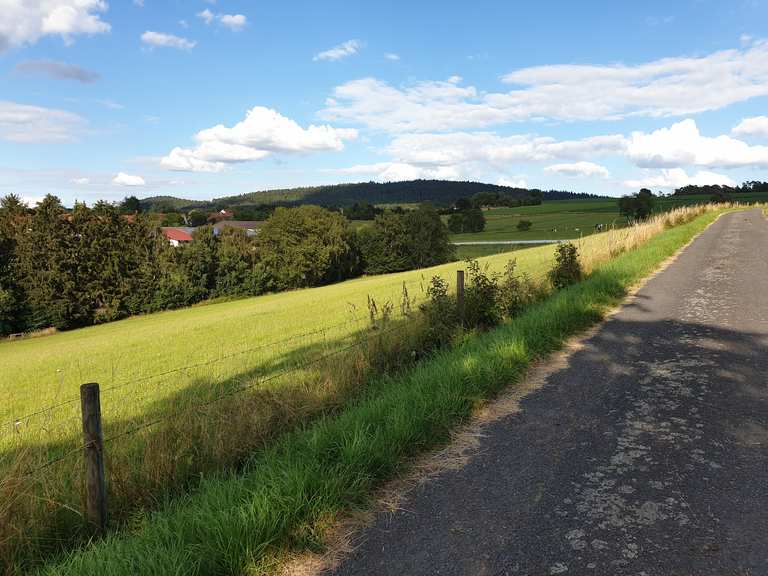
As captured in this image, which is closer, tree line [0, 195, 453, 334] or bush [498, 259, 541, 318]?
bush [498, 259, 541, 318]

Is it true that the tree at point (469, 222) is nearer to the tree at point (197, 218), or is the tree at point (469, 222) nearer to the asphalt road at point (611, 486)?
the tree at point (197, 218)

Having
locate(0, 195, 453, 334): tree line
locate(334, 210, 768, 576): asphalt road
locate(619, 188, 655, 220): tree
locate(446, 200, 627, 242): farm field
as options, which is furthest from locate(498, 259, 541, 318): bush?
locate(619, 188, 655, 220): tree

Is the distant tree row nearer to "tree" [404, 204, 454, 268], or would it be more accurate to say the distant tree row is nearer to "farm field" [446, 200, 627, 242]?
"farm field" [446, 200, 627, 242]

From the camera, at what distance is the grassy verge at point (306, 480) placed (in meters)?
3.03

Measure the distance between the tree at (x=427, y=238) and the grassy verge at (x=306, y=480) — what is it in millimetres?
70450

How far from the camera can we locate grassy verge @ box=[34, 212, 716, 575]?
303cm

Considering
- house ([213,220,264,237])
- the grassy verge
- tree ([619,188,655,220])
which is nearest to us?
the grassy verge

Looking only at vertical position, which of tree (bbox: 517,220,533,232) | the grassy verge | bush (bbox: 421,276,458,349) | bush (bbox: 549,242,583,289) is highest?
tree (bbox: 517,220,533,232)

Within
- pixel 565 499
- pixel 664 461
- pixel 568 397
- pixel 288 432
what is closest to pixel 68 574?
pixel 288 432

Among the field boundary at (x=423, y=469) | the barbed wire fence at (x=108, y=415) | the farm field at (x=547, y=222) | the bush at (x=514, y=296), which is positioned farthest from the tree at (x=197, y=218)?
the field boundary at (x=423, y=469)

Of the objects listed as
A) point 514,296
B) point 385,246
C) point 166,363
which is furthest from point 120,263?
point 514,296

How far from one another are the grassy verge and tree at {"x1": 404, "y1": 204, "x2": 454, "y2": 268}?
2774 inches

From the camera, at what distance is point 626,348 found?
7.70 m

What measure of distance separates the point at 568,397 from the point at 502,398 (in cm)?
77
